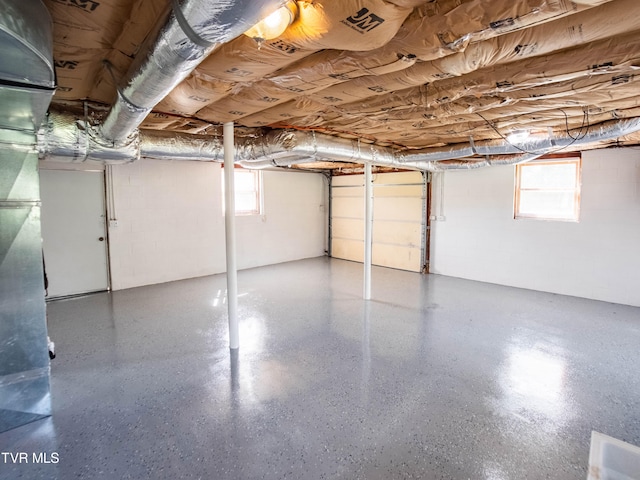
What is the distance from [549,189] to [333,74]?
14.8 ft

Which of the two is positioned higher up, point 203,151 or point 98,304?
point 203,151

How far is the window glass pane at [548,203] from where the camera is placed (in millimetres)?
4887

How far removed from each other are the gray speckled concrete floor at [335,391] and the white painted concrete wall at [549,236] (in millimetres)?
630

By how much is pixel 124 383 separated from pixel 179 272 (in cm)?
336

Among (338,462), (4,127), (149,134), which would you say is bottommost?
(338,462)

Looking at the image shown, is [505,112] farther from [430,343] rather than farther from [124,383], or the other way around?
[124,383]

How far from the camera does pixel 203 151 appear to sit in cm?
360

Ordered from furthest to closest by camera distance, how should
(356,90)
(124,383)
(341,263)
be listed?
(341,263) → (124,383) → (356,90)

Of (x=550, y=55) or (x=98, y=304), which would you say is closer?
(x=550, y=55)

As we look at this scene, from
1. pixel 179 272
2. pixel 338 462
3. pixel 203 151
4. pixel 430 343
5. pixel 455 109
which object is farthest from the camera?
pixel 179 272

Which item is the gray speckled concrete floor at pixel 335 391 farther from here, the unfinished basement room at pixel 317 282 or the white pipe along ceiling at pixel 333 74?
the white pipe along ceiling at pixel 333 74

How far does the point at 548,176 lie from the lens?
16.6ft

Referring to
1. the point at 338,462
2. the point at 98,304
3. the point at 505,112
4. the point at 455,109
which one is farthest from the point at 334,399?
the point at 98,304

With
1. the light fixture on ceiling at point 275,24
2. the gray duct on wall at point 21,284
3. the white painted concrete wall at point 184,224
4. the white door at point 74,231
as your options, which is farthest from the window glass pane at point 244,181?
the light fixture on ceiling at point 275,24
